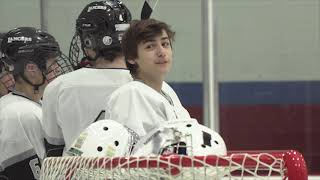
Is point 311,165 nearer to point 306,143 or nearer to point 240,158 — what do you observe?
point 306,143

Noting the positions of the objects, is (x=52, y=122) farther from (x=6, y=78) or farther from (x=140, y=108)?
(x=6, y=78)

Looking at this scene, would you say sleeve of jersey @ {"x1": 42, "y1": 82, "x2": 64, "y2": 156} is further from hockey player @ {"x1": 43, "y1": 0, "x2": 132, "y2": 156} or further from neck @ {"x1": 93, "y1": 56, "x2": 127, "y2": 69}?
neck @ {"x1": 93, "y1": 56, "x2": 127, "y2": 69}

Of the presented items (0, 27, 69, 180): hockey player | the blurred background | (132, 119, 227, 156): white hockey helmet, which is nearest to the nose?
(132, 119, 227, 156): white hockey helmet

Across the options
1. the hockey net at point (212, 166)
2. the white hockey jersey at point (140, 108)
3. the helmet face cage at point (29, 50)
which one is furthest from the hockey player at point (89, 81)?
the hockey net at point (212, 166)

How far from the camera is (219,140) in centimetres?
139

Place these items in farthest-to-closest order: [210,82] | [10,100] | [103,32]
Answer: [210,82] → [10,100] → [103,32]

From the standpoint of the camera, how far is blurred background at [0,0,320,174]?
4.41 meters

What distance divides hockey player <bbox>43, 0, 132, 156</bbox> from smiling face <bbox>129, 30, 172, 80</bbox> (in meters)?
0.32

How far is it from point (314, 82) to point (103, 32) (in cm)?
244

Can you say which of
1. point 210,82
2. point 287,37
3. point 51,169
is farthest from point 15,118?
point 287,37

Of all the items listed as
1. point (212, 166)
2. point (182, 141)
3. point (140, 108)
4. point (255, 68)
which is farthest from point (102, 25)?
point (255, 68)

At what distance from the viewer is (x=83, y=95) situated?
7.34 feet

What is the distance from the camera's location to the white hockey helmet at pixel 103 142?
Result: 57.9 inches

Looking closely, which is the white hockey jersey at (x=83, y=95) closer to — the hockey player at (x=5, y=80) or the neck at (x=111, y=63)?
the neck at (x=111, y=63)
